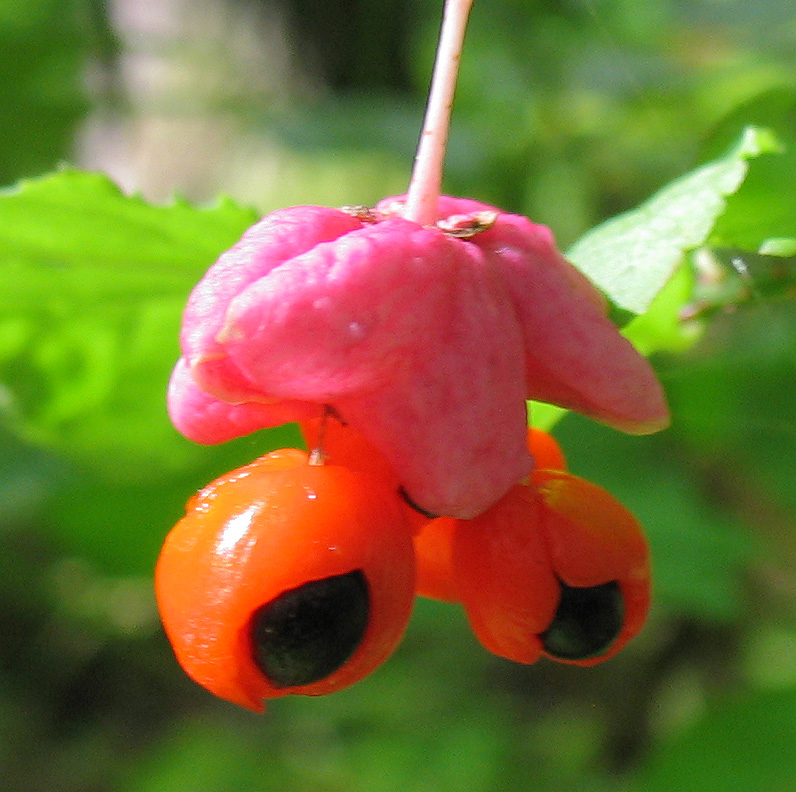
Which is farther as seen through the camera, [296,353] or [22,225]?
[22,225]

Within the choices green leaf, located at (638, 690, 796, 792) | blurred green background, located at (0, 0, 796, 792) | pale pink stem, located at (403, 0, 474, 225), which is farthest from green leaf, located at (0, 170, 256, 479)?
green leaf, located at (638, 690, 796, 792)

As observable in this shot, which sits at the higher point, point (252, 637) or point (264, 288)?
point (264, 288)

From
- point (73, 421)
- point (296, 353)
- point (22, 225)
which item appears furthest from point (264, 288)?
point (73, 421)

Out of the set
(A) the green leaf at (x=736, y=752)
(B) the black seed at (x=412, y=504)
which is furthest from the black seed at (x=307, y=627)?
(A) the green leaf at (x=736, y=752)

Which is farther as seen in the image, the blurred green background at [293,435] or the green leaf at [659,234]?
the blurred green background at [293,435]

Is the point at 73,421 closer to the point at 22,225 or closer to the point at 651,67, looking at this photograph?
the point at 22,225

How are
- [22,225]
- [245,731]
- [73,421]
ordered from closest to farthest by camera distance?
[22,225]
[73,421]
[245,731]

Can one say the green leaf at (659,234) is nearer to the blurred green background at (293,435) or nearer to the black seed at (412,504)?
the blurred green background at (293,435)
